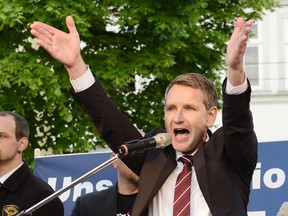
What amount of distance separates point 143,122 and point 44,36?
44.1 ft

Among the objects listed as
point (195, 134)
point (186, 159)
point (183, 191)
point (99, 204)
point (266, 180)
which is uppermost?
point (195, 134)

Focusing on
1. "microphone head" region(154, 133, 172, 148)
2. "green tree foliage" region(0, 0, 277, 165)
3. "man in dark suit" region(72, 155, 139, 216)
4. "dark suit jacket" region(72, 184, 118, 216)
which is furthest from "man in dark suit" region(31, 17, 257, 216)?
"green tree foliage" region(0, 0, 277, 165)

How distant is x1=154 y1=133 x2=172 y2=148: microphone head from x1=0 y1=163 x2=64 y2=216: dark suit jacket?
233 cm

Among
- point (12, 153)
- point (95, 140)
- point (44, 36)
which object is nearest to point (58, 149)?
point (95, 140)

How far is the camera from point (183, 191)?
5.82 m

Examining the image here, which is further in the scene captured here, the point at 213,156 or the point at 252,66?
the point at 252,66

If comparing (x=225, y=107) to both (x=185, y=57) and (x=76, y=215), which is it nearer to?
(x=76, y=215)

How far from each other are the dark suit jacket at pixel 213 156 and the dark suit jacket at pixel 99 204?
65.8 inches

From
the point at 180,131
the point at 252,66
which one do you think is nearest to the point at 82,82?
the point at 180,131

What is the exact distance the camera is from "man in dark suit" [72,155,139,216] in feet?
25.0

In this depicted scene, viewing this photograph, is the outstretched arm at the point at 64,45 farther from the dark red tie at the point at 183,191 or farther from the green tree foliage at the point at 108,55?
the green tree foliage at the point at 108,55

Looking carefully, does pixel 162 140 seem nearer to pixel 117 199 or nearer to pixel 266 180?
pixel 117 199

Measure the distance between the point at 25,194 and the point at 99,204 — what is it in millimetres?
550

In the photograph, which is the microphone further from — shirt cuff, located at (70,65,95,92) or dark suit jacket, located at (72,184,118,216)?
dark suit jacket, located at (72,184,118,216)
